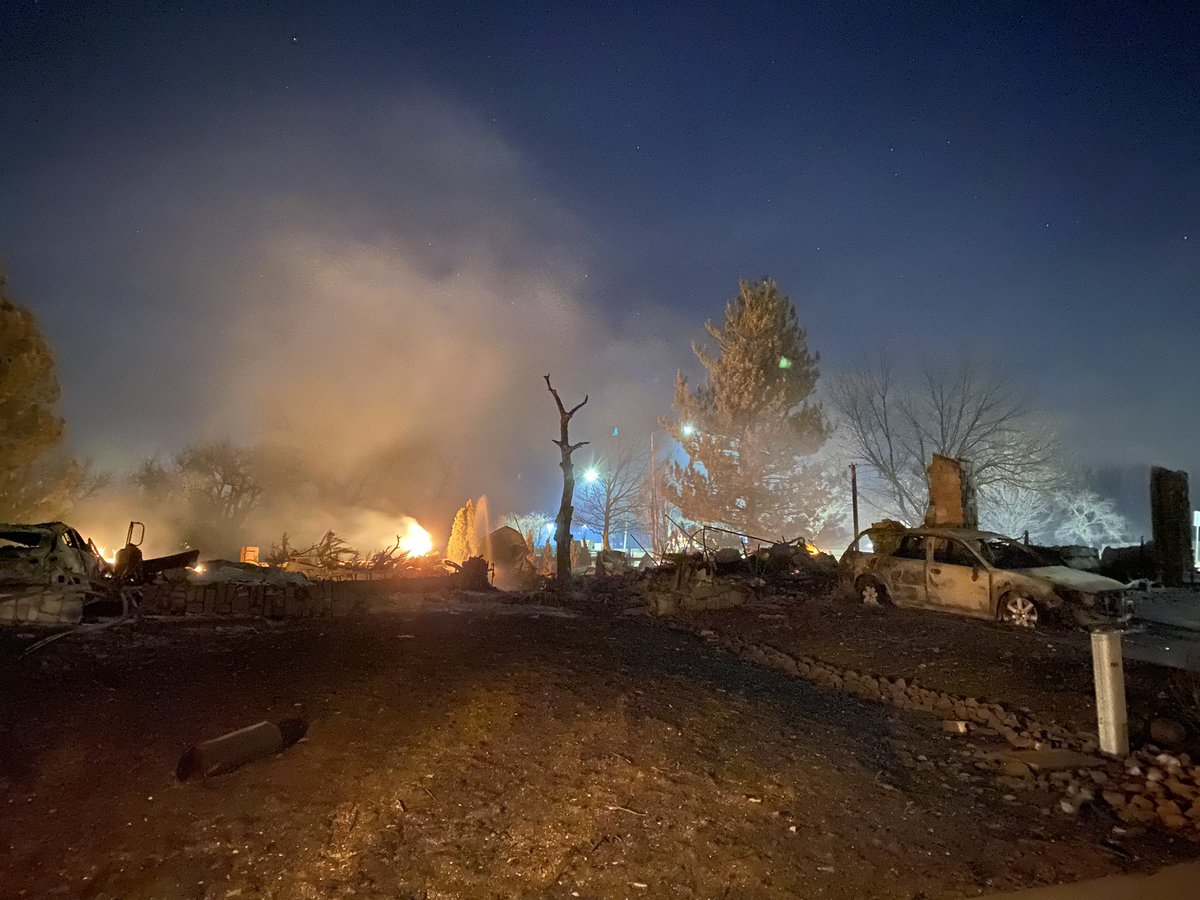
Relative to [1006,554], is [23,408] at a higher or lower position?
higher

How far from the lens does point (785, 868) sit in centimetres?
Result: 357

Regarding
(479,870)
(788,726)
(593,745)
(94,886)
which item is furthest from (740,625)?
(94,886)

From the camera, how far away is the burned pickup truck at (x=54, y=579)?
9.50 metres

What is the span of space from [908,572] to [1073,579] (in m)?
2.46

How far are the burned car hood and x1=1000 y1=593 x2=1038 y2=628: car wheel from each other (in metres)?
0.39

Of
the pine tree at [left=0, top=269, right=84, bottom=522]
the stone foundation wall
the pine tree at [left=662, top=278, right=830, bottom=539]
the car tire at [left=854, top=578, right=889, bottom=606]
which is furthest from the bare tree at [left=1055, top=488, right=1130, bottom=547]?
the pine tree at [left=0, top=269, right=84, bottom=522]

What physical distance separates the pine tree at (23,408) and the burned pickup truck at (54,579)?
13880mm

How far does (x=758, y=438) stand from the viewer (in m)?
33.9

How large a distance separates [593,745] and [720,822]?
1148 mm

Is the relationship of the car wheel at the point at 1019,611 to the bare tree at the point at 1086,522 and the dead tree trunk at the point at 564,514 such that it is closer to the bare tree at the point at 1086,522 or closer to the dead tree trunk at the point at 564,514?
the dead tree trunk at the point at 564,514

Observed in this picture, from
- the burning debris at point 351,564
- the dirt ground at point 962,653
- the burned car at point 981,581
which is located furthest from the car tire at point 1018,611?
the burning debris at point 351,564

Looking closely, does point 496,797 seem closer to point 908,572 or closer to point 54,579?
point 54,579

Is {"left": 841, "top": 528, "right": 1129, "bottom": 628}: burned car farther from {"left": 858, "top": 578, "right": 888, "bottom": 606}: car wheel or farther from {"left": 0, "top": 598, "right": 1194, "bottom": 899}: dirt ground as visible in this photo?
{"left": 0, "top": 598, "right": 1194, "bottom": 899}: dirt ground

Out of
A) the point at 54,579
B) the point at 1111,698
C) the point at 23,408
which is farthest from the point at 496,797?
the point at 23,408
